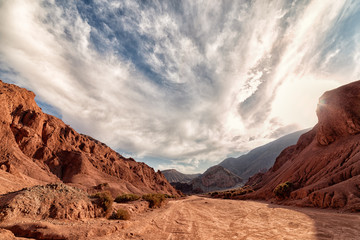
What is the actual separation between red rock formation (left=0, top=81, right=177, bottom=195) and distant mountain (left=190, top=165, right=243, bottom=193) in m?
91.6

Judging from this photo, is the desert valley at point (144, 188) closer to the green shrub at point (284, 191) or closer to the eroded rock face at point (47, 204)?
the eroded rock face at point (47, 204)

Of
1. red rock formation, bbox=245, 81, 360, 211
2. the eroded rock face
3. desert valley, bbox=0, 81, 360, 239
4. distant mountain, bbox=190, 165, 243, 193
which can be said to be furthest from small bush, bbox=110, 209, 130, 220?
distant mountain, bbox=190, 165, 243, 193

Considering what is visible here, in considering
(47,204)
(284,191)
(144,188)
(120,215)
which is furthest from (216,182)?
(47,204)

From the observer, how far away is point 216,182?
129625 millimetres

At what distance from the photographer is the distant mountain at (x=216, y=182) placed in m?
125

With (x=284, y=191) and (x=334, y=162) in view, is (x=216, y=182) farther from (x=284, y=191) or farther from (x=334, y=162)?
(x=334, y=162)

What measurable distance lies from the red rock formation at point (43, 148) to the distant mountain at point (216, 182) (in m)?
91.6

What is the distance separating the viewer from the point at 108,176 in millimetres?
48594

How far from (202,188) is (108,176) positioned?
99.3 m

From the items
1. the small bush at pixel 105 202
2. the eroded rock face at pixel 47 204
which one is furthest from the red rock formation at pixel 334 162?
the eroded rock face at pixel 47 204

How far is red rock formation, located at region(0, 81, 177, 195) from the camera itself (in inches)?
1180

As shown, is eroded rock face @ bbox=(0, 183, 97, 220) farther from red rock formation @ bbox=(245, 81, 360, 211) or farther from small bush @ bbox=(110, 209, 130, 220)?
red rock formation @ bbox=(245, 81, 360, 211)

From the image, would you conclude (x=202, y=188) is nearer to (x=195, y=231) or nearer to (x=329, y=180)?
(x=329, y=180)

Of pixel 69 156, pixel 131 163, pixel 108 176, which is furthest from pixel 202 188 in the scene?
pixel 69 156
